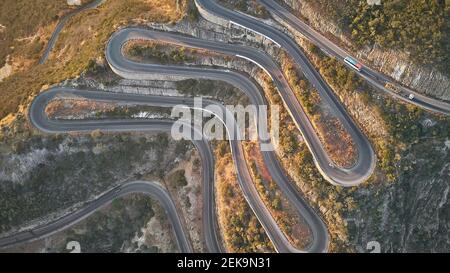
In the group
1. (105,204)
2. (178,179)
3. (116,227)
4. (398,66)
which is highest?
(398,66)

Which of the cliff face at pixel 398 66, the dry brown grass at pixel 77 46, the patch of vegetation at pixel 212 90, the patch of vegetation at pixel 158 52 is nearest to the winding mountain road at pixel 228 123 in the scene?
the patch of vegetation at pixel 212 90

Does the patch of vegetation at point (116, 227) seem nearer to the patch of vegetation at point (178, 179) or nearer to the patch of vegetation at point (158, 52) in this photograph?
the patch of vegetation at point (178, 179)

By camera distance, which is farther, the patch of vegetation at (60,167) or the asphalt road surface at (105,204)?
the asphalt road surface at (105,204)

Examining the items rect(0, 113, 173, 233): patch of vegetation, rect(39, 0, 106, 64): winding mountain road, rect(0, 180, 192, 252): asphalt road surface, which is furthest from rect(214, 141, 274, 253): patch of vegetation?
rect(39, 0, 106, 64): winding mountain road

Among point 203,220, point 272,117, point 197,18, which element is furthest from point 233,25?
point 203,220

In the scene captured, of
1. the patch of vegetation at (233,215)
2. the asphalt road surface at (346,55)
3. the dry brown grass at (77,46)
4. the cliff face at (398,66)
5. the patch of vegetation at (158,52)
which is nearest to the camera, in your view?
the cliff face at (398,66)

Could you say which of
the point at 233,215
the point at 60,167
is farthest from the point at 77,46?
the point at 233,215

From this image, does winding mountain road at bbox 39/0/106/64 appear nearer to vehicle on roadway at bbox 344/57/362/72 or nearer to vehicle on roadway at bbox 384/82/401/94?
vehicle on roadway at bbox 344/57/362/72

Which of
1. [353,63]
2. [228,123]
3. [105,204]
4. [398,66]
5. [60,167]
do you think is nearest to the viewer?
[398,66]

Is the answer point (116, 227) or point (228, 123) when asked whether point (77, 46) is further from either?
point (116, 227)

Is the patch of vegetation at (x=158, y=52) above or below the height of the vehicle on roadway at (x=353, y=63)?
above
